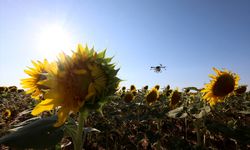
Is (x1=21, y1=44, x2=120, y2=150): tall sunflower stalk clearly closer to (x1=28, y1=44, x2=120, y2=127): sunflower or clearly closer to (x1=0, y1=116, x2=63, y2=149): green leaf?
(x1=28, y1=44, x2=120, y2=127): sunflower

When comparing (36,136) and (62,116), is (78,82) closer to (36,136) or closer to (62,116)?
(62,116)

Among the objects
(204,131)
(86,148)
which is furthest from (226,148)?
(86,148)

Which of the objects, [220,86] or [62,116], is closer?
[62,116]

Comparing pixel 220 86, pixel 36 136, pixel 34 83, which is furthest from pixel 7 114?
pixel 36 136

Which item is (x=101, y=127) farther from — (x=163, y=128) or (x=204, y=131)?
(x=163, y=128)

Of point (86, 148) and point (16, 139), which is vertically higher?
point (16, 139)

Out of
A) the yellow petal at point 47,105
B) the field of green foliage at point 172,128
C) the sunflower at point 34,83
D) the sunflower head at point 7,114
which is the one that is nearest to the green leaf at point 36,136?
the yellow petal at point 47,105

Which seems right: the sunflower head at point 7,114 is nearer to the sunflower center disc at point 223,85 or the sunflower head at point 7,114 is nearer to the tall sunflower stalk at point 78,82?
the sunflower center disc at point 223,85

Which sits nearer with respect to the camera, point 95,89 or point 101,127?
point 95,89
